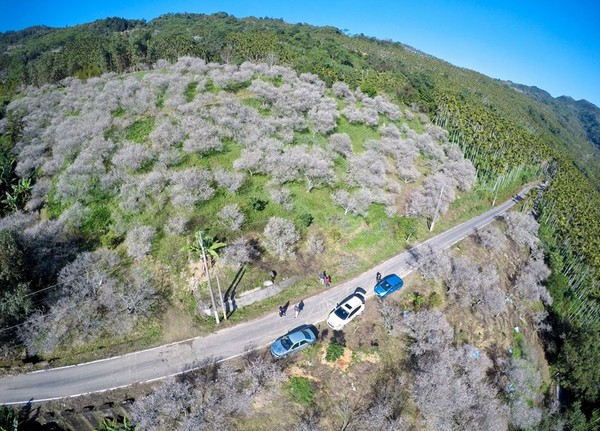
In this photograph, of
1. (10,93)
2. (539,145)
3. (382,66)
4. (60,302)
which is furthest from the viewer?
(382,66)

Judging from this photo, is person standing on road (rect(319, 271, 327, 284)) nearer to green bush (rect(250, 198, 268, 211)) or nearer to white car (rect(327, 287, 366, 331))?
white car (rect(327, 287, 366, 331))

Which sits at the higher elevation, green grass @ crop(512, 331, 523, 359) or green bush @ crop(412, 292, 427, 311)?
green bush @ crop(412, 292, 427, 311)

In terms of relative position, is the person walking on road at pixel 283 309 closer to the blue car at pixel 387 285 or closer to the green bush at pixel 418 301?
the blue car at pixel 387 285

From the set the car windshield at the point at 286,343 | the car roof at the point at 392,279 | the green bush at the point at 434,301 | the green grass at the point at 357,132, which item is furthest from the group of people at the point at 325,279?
the green grass at the point at 357,132

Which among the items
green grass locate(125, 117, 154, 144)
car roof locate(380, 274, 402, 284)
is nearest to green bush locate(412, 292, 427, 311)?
car roof locate(380, 274, 402, 284)

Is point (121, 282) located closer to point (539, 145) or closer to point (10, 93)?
point (10, 93)

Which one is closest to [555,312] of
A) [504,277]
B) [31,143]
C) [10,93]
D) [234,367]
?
[504,277]

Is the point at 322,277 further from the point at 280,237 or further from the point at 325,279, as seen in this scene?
the point at 280,237
